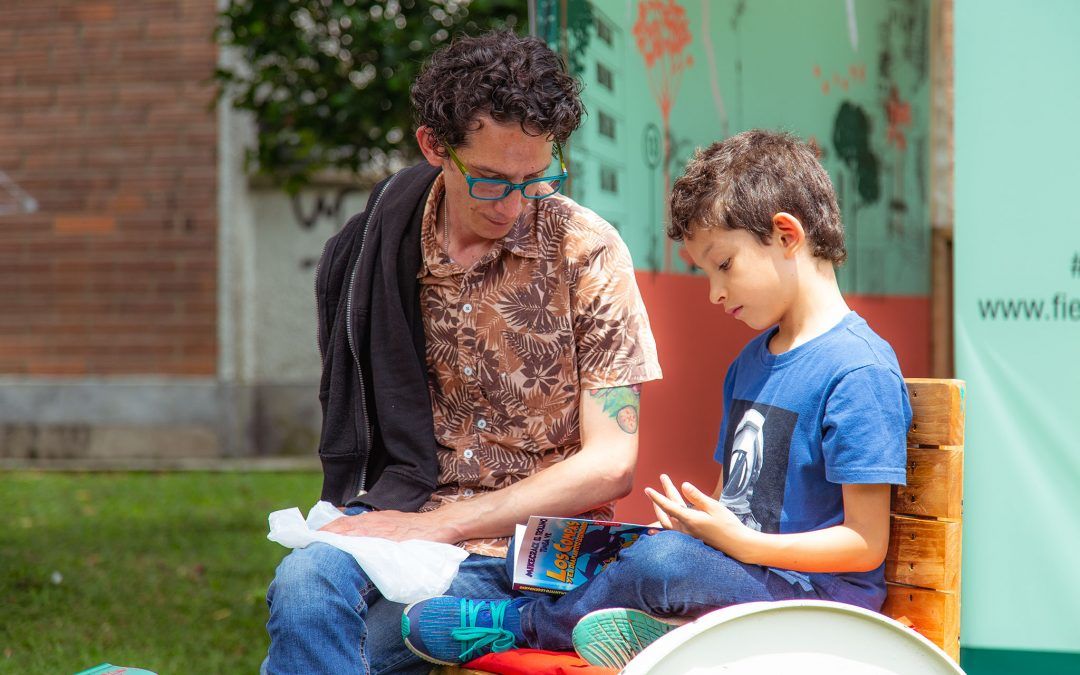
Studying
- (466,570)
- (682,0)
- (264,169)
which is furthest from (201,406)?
(466,570)

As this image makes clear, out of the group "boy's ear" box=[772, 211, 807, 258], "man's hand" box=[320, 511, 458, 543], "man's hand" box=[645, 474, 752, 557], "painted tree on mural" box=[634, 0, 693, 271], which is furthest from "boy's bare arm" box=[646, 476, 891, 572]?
"painted tree on mural" box=[634, 0, 693, 271]

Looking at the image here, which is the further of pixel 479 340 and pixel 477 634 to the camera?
pixel 479 340

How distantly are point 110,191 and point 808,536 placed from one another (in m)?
8.40

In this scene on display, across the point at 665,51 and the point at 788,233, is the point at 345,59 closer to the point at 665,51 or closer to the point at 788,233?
the point at 665,51

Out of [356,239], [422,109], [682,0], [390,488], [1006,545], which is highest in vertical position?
[682,0]

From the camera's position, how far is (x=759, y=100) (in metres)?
3.64

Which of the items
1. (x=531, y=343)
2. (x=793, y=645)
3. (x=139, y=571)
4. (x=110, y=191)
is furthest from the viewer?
(x=110, y=191)

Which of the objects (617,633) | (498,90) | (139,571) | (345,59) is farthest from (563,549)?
(139,571)

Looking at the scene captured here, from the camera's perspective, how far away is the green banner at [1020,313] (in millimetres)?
2738

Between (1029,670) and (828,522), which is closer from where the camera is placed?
(828,522)

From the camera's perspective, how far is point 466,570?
2.24 metres

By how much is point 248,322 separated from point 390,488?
729cm

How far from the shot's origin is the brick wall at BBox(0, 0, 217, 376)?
30.1ft

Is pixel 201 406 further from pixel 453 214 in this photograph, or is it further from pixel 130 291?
pixel 453 214
